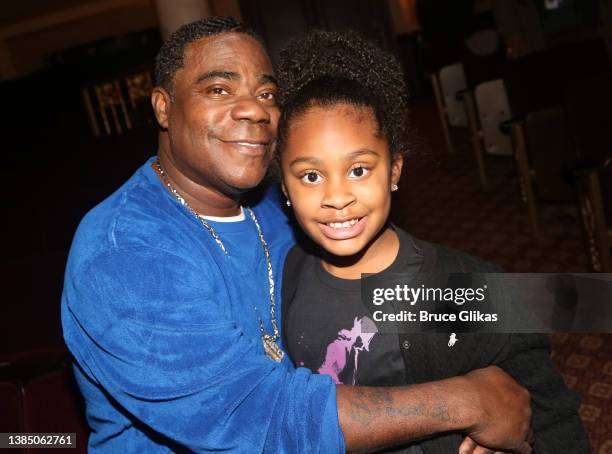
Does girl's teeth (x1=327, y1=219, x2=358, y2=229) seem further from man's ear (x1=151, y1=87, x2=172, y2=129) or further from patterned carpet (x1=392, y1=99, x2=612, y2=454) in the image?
man's ear (x1=151, y1=87, x2=172, y2=129)

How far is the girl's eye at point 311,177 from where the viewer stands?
1.29m

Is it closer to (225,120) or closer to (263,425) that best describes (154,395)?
(263,425)

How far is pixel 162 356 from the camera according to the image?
1075 millimetres

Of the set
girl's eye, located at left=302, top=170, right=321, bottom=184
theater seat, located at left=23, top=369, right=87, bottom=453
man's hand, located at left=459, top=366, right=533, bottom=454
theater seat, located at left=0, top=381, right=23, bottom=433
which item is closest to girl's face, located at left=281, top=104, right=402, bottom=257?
girl's eye, located at left=302, top=170, right=321, bottom=184

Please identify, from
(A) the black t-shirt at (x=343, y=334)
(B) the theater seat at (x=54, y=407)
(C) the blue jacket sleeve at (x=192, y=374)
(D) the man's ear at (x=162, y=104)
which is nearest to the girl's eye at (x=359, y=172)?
(A) the black t-shirt at (x=343, y=334)

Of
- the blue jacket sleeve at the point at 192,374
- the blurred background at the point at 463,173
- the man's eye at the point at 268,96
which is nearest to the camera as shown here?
the blue jacket sleeve at the point at 192,374

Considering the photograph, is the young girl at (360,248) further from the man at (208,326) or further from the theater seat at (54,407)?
the theater seat at (54,407)

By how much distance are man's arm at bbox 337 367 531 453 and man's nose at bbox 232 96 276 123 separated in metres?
0.70

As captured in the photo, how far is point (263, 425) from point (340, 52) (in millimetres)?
889

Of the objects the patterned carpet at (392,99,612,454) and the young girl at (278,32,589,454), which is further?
the patterned carpet at (392,99,612,454)

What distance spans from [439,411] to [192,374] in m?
0.49

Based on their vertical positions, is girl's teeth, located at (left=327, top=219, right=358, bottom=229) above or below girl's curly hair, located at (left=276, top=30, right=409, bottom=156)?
below

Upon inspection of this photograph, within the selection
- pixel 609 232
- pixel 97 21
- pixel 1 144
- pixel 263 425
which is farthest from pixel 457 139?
pixel 97 21

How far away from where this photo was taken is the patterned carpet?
2373mm
